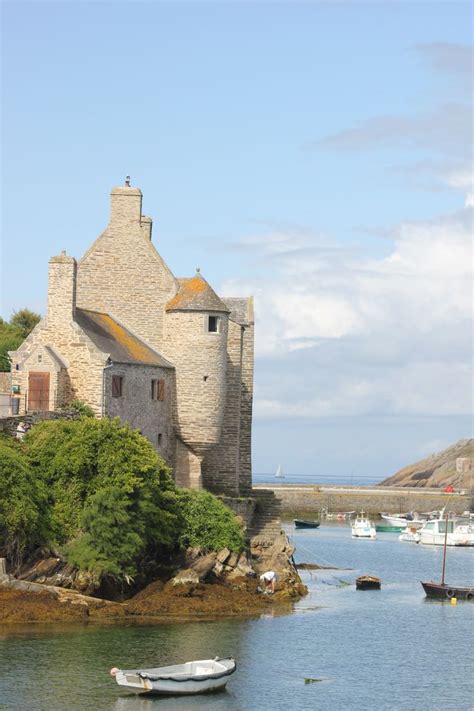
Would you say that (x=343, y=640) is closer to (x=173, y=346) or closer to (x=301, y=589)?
(x=301, y=589)

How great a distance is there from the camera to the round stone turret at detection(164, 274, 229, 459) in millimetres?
67312

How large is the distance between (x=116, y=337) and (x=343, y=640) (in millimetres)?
19978

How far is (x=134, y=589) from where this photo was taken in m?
56.3

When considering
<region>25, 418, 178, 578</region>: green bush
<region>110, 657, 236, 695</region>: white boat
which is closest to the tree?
<region>25, 418, 178, 578</region>: green bush

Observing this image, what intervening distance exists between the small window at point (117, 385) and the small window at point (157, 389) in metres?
2.99

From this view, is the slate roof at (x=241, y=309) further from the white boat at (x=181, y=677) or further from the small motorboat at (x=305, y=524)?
the small motorboat at (x=305, y=524)

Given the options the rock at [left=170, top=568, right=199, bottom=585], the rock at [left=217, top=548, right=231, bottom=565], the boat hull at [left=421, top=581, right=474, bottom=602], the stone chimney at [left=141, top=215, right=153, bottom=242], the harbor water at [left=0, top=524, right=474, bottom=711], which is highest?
the stone chimney at [left=141, top=215, right=153, bottom=242]

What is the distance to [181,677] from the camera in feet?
136

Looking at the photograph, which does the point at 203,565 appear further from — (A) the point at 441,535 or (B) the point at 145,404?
(A) the point at 441,535

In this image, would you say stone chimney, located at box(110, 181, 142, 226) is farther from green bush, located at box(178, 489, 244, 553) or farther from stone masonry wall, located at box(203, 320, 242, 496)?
green bush, located at box(178, 489, 244, 553)

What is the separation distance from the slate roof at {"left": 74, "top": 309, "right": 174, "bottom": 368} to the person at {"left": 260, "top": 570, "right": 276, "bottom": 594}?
1119cm

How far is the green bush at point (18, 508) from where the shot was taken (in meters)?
50.9

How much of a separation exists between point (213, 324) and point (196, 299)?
1.53 m

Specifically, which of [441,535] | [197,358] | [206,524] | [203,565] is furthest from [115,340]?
[441,535]
